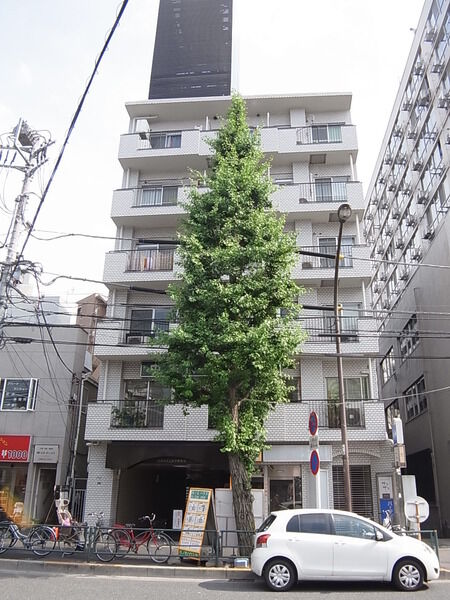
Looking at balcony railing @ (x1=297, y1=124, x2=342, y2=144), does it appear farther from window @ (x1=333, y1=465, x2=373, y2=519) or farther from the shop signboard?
the shop signboard

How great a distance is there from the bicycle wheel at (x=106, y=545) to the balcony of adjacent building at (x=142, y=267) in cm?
1071

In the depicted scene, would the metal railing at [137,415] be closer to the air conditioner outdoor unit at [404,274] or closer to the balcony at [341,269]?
the balcony at [341,269]

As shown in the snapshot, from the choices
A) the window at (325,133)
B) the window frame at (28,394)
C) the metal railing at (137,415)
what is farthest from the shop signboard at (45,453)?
the window at (325,133)

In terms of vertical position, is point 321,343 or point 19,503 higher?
point 321,343

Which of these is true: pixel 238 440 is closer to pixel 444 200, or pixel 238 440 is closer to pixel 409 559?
pixel 409 559

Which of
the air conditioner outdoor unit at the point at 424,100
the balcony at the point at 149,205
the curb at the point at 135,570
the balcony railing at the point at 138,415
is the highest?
the air conditioner outdoor unit at the point at 424,100

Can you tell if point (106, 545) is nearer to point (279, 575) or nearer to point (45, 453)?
point (279, 575)

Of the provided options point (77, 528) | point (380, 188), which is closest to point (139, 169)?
point (77, 528)

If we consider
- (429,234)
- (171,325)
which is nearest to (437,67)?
(429,234)

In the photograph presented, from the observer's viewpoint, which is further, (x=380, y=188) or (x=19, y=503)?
(x=380, y=188)

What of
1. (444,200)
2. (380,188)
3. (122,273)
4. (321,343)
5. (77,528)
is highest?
(380,188)

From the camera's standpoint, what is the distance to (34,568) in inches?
416

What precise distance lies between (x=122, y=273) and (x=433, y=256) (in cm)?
1522

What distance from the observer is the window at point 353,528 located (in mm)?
8930
